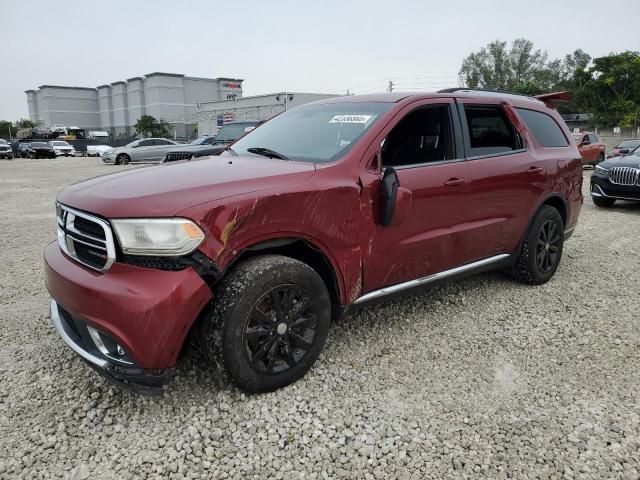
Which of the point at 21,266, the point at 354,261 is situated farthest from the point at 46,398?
the point at 21,266

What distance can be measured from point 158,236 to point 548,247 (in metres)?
3.73

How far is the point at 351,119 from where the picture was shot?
3.50m

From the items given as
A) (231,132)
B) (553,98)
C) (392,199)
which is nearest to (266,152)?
(392,199)

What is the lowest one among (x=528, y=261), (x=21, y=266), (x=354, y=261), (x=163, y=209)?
(x=21, y=266)

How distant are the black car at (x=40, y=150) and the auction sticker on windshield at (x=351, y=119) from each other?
37255 millimetres

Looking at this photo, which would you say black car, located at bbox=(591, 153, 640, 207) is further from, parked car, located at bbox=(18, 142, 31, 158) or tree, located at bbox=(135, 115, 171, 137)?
tree, located at bbox=(135, 115, 171, 137)

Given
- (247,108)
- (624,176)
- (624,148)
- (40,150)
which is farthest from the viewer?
(247,108)

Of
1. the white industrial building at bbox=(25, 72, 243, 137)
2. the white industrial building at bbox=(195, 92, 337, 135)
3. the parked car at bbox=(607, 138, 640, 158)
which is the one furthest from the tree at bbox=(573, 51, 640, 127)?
the white industrial building at bbox=(25, 72, 243, 137)

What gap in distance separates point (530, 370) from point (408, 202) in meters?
1.32

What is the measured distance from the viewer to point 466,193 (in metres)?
3.78

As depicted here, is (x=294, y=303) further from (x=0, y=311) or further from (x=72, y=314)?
(x=0, y=311)

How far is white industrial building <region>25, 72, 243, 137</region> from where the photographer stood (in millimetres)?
84688

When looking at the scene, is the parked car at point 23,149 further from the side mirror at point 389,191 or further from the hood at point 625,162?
the side mirror at point 389,191

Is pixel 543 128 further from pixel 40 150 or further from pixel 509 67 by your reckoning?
pixel 509 67
